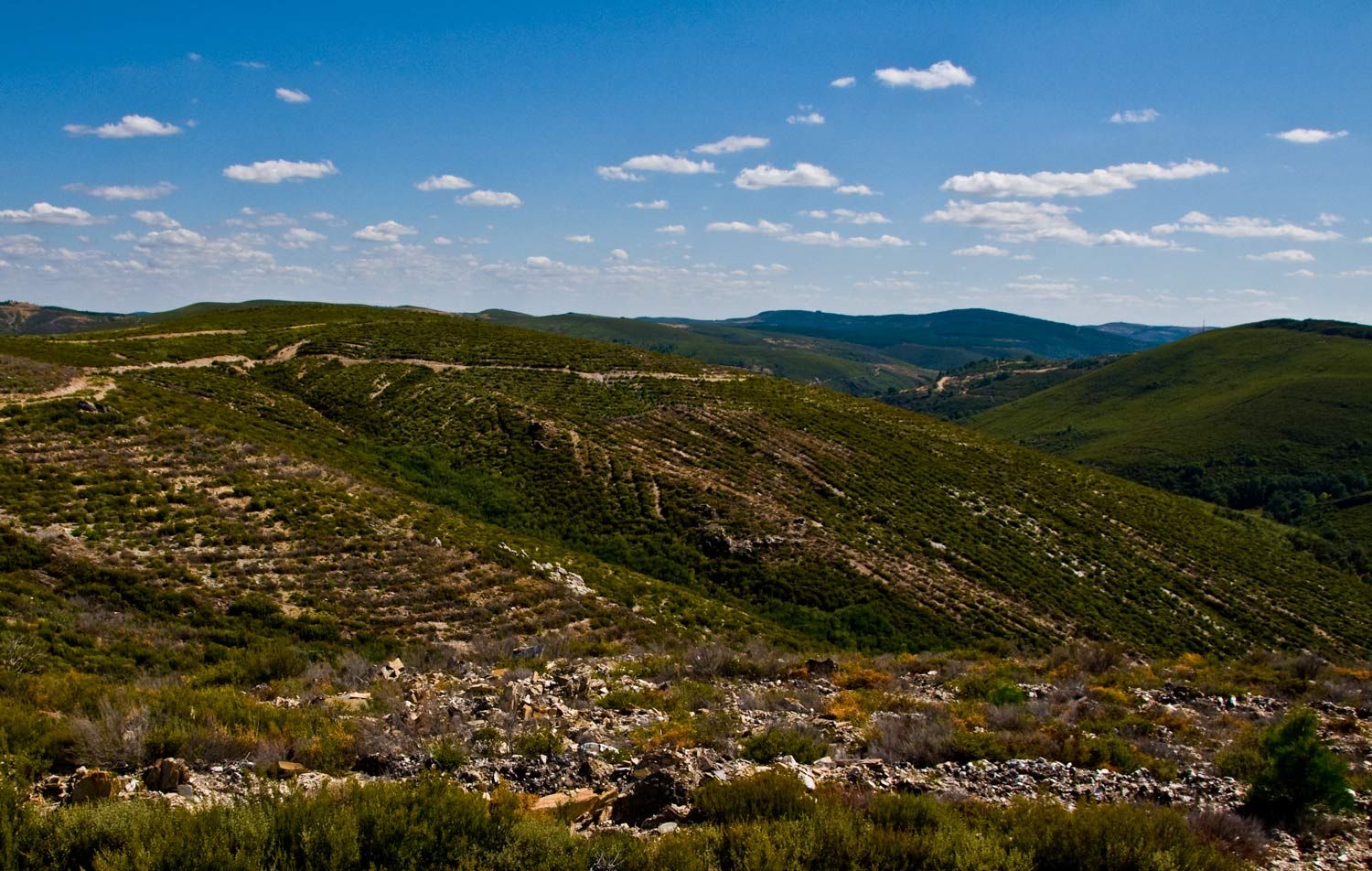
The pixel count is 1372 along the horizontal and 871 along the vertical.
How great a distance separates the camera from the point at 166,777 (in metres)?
6.86

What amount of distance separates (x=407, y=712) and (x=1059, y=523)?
39.8 m

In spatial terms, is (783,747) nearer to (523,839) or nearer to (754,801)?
(754,801)

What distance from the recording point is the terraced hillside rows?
18781mm

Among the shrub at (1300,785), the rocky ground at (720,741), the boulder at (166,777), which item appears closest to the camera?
the boulder at (166,777)

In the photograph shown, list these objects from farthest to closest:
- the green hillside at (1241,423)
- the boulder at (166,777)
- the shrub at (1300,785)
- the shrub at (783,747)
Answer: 1. the green hillside at (1241,423)
2. the shrub at (783,747)
3. the shrub at (1300,785)
4. the boulder at (166,777)

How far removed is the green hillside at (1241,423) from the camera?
11319 centimetres

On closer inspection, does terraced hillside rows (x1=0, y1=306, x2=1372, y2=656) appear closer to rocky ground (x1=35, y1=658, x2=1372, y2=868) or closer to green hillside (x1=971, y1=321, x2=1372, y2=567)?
rocky ground (x1=35, y1=658, x2=1372, y2=868)

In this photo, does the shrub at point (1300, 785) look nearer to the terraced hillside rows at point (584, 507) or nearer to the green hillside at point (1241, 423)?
the terraced hillside rows at point (584, 507)

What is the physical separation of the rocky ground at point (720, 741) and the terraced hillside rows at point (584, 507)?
243 inches

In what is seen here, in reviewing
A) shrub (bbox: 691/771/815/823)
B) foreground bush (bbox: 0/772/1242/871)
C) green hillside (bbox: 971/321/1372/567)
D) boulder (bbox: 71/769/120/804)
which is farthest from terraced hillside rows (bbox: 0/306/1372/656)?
green hillside (bbox: 971/321/1372/567)

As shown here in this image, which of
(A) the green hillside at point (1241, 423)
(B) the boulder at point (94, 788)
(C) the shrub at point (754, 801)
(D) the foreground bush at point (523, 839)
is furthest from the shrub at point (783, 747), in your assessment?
Answer: (A) the green hillside at point (1241, 423)

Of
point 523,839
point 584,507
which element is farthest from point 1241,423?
point 523,839

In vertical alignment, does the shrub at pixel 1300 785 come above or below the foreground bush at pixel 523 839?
below

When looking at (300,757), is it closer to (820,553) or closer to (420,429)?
(820,553)
